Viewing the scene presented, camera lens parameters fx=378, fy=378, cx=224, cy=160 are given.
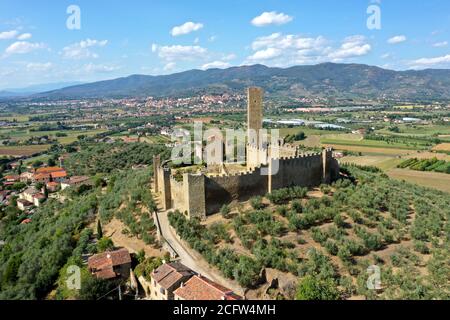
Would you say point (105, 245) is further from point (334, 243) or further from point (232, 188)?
point (334, 243)

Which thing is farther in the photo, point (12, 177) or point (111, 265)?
point (12, 177)

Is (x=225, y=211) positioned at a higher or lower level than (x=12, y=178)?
higher

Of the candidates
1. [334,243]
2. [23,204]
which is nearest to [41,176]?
[23,204]

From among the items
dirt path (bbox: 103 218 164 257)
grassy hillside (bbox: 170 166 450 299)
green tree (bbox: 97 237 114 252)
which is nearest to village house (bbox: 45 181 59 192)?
dirt path (bbox: 103 218 164 257)

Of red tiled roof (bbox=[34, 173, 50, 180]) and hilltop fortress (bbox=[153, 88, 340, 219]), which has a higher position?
hilltop fortress (bbox=[153, 88, 340, 219])

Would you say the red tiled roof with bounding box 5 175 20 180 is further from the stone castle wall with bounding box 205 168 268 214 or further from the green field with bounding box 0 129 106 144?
the stone castle wall with bounding box 205 168 268 214

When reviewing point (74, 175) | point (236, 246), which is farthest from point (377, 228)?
point (74, 175)
